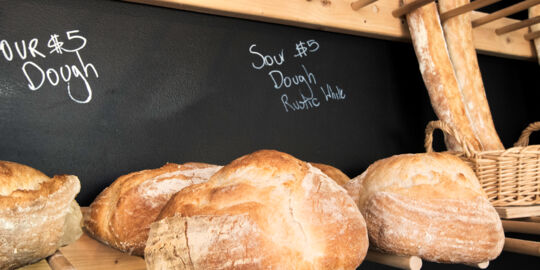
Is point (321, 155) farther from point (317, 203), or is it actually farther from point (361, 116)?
point (317, 203)

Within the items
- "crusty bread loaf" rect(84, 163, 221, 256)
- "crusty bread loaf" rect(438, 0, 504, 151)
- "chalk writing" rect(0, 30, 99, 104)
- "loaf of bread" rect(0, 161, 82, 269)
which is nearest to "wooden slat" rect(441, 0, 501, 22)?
"crusty bread loaf" rect(438, 0, 504, 151)

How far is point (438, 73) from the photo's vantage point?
1.72 metres

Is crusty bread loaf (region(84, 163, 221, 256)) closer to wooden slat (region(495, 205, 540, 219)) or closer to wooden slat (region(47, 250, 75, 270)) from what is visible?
wooden slat (region(47, 250, 75, 270))

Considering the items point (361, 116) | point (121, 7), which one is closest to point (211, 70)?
point (121, 7)

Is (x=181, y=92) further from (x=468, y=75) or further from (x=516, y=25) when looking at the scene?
(x=516, y=25)

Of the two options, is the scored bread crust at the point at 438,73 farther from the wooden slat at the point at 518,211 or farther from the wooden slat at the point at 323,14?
the wooden slat at the point at 518,211

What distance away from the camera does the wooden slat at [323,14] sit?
4.90 ft

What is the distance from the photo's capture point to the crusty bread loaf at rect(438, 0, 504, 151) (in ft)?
5.69

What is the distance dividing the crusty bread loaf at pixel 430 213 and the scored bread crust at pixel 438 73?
1.64ft

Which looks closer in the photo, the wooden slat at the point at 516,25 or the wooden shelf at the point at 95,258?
the wooden shelf at the point at 95,258

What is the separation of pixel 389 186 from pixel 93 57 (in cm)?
93

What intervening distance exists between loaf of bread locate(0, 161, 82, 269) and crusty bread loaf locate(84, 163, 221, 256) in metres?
0.12

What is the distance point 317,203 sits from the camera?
3.04 ft

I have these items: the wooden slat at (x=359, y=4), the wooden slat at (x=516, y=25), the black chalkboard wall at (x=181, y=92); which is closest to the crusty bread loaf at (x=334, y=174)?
the black chalkboard wall at (x=181, y=92)
